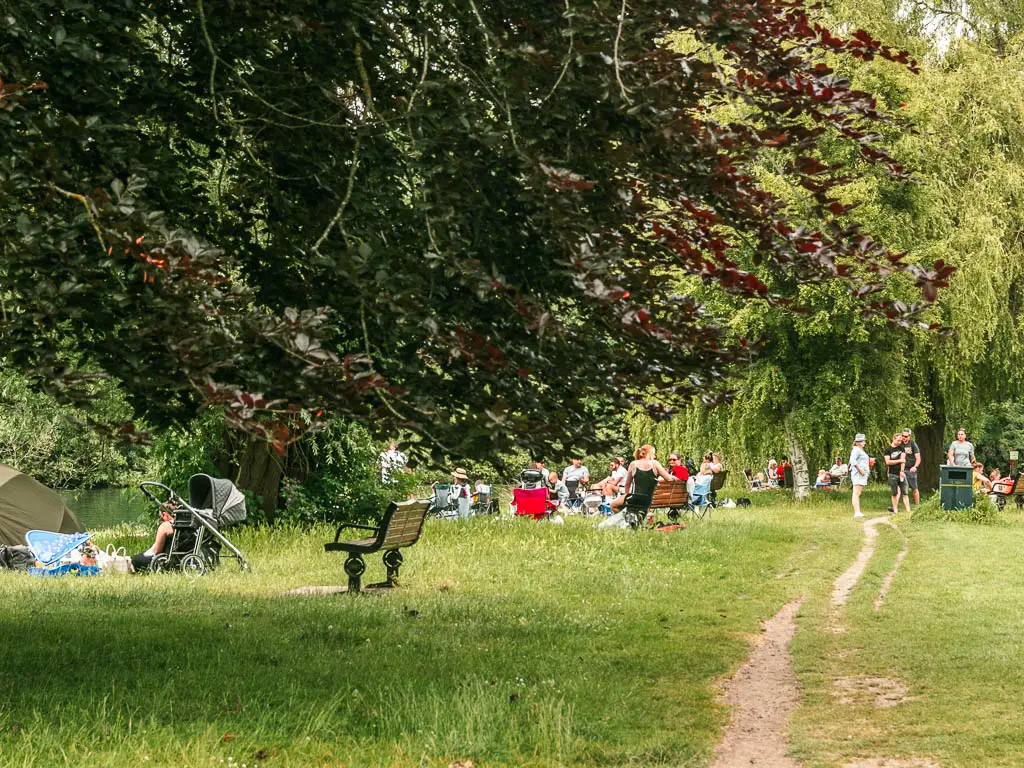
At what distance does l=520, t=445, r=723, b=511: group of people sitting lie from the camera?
17.7m

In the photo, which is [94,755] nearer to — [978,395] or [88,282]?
[88,282]

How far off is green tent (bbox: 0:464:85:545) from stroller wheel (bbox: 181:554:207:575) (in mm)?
6219

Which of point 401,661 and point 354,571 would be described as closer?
point 401,661

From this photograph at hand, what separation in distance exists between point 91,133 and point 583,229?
268 centimetres

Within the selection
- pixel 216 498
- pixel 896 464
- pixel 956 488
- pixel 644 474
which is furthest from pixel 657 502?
pixel 896 464

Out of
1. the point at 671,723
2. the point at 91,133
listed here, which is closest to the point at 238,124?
the point at 91,133

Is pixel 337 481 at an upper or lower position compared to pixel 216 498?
upper

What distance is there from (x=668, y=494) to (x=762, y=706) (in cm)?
1251

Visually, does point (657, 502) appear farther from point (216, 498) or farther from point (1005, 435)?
point (1005, 435)

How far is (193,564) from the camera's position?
583 inches

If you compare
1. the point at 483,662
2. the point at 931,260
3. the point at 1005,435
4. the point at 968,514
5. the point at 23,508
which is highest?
the point at 931,260

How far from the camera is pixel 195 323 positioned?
214 inches

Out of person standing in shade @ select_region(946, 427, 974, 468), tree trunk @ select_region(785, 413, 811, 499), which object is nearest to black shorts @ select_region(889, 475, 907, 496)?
person standing in shade @ select_region(946, 427, 974, 468)

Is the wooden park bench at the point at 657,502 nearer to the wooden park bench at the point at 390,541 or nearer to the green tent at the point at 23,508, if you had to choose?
the wooden park bench at the point at 390,541
